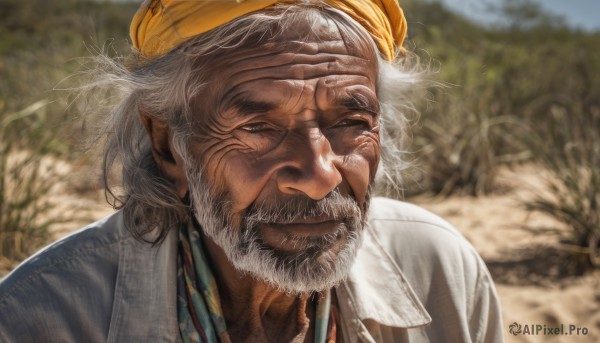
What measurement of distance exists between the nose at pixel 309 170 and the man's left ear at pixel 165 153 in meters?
0.43

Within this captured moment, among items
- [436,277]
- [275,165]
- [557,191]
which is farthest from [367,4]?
[557,191]

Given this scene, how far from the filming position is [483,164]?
22.6ft

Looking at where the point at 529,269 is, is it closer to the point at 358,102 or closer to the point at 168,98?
the point at 358,102

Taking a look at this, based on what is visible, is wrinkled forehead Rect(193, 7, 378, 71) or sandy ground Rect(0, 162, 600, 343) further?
sandy ground Rect(0, 162, 600, 343)

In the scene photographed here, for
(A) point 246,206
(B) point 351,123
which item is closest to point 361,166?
(B) point 351,123

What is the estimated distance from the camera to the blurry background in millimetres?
4062

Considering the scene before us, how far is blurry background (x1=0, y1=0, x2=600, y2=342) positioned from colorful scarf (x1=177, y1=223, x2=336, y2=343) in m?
0.61

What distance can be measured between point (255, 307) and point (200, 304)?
202 mm

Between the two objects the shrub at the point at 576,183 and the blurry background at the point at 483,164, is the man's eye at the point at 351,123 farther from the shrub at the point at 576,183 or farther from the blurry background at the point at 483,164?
the shrub at the point at 576,183

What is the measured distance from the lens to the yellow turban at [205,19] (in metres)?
1.73

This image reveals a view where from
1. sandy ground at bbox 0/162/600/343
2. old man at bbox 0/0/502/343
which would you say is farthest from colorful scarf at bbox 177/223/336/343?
sandy ground at bbox 0/162/600/343

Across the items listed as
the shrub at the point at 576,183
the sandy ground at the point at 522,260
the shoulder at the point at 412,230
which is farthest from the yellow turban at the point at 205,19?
the shrub at the point at 576,183

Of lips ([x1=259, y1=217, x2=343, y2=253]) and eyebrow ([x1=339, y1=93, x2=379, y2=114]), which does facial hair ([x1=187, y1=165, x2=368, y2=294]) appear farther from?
eyebrow ([x1=339, y1=93, x2=379, y2=114])

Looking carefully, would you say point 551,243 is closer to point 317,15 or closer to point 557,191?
point 557,191
